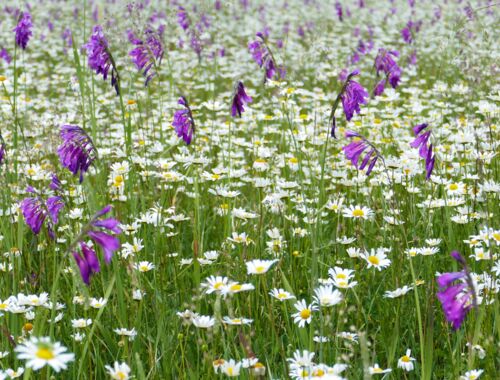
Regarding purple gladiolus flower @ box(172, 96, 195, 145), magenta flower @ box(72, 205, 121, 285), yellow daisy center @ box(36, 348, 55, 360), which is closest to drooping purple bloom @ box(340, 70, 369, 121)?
purple gladiolus flower @ box(172, 96, 195, 145)

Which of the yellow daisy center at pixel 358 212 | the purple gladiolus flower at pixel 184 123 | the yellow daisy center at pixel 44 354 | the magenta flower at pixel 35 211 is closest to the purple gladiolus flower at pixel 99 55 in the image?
the purple gladiolus flower at pixel 184 123

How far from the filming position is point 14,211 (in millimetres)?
3416

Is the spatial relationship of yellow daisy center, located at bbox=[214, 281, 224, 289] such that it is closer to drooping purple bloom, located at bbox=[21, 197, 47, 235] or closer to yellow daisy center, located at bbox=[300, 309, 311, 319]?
yellow daisy center, located at bbox=[300, 309, 311, 319]

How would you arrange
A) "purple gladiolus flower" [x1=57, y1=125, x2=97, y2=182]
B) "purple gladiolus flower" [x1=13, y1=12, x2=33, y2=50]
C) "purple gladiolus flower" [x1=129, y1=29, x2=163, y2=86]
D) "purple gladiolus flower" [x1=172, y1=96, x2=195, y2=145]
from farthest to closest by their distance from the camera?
1. "purple gladiolus flower" [x1=13, y1=12, x2=33, y2=50]
2. "purple gladiolus flower" [x1=129, y1=29, x2=163, y2=86]
3. "purple gladiolus flower" [x1=172, y1=96, x2=195, y2=145]
4. "purple gladiolus flower" [x1=57, y1=125, x2=97, y2=182]

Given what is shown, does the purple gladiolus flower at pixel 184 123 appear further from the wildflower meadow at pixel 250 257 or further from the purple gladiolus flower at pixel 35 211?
the purple gladiolus flower at pixel 35 211

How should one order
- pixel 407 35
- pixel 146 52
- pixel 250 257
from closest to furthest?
pixel 250 257, pixel 146 52, pixel 407 35

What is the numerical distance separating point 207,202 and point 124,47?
0.97 metres

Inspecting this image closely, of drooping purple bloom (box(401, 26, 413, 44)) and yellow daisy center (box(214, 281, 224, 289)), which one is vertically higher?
drooping purple bloom (box(401, 26, 413, 44))

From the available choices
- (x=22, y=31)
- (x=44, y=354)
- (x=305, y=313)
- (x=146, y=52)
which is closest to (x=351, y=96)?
(x=305, y=313)

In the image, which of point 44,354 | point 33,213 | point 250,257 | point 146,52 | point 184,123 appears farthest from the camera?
point 146,52

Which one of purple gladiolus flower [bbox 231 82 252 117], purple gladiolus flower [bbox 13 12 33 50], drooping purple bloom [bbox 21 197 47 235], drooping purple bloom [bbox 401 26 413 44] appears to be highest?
drooping purple bloom [bbox 401 26 413 44]

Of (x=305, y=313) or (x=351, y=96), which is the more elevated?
(x=351, y=96)

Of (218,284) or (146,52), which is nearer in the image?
(218,284)

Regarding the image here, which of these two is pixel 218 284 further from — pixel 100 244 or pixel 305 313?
pixel 100 244
